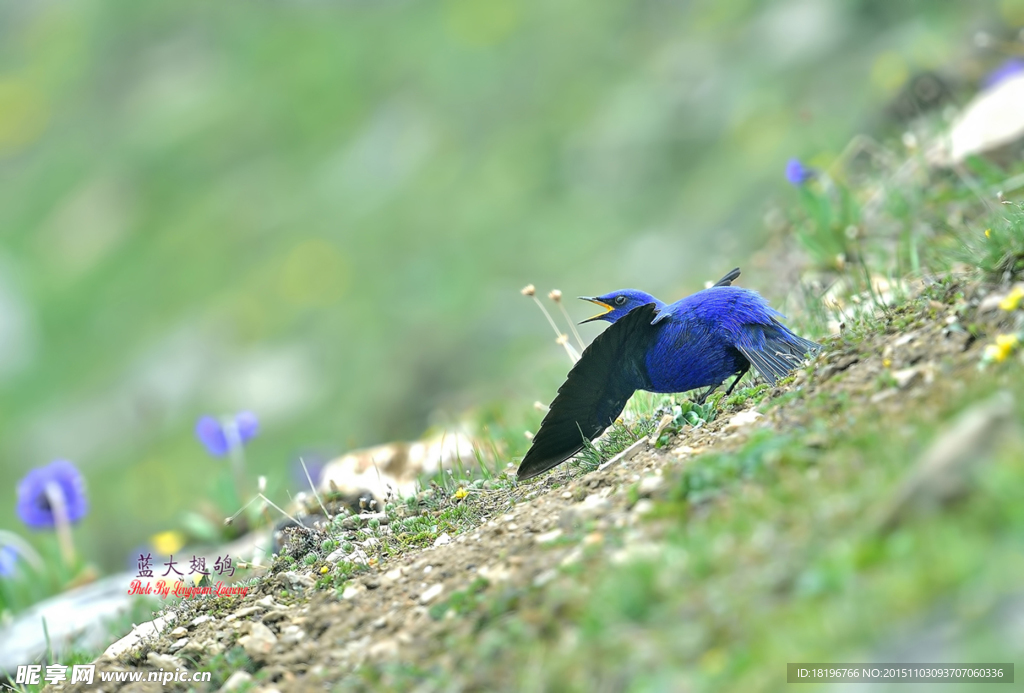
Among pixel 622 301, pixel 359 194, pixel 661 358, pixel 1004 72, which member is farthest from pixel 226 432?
pixel 359 194

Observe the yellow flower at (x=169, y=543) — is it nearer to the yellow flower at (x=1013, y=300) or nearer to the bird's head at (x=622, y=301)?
the bird's head at (x=622, y=301)

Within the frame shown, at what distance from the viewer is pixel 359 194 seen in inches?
479

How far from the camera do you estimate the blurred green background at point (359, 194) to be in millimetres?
8713

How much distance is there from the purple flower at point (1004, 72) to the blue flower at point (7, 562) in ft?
23.2

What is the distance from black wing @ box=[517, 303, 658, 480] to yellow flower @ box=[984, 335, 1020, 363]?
119 cm

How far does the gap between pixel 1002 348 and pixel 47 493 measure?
539 centimetres

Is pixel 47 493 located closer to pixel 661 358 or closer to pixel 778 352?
pixel 661 358

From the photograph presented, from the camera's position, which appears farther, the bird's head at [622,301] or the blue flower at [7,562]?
the blue flower at [7,562]

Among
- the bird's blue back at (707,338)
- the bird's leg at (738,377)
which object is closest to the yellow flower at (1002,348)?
the bird's blue back at (707,338)

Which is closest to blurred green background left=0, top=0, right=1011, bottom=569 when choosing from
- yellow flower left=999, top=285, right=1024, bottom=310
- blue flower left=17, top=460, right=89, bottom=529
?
blue flower left=17, top=460, right=89, bottom=529

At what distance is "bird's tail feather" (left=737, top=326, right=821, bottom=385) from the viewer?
11.9ft

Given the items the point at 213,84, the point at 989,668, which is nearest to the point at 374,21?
the point at 213,84

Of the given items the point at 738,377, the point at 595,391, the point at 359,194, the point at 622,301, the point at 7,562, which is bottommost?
the point at 738,377

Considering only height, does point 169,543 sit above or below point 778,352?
above
